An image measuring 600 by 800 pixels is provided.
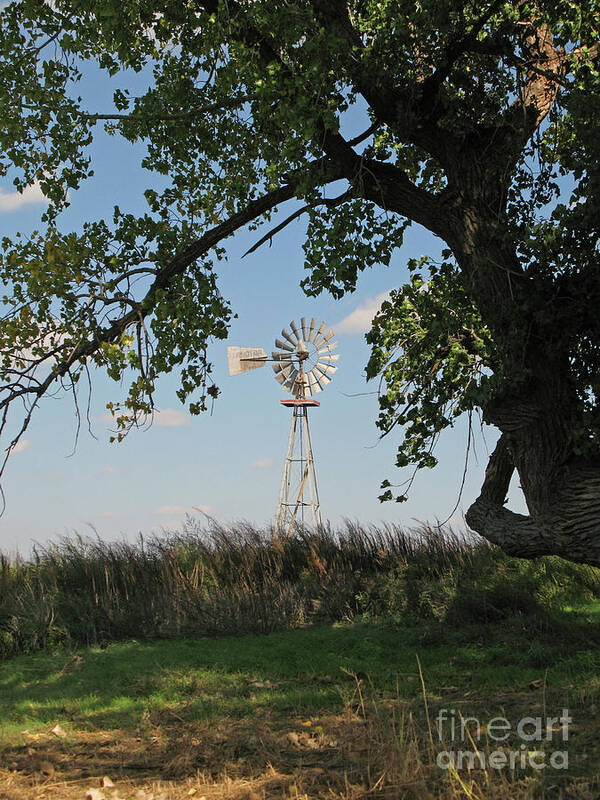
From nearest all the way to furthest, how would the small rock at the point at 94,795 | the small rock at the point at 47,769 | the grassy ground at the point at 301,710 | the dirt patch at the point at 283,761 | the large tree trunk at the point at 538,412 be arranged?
the dirt patch at the point at 283,761 → the small rock at the point at 94,795 → the grassy ground at the point at 301,710 → the small rock at the point at 47,769 → the large tree trunk at the point at 538,412

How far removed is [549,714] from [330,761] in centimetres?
218

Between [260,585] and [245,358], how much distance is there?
1217cm

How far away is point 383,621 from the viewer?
1069 cm

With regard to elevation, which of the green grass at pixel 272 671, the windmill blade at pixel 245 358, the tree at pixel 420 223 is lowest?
the green grass at pixel 272 671

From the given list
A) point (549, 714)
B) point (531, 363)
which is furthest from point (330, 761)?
point (531, 363)

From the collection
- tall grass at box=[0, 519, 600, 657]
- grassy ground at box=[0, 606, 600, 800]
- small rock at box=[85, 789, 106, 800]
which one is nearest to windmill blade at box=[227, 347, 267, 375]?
tall grass at box=[0, 519, 600, 657]

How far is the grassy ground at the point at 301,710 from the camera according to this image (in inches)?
202

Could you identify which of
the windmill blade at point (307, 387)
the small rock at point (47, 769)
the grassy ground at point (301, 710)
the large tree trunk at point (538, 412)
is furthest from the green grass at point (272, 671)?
the windmill blade at point (307, 387)

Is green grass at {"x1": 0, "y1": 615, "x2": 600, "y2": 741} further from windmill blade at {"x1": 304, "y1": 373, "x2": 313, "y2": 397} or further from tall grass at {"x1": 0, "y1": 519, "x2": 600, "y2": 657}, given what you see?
windmill blade at {"x1": 304, "y1": 373, "x2": 313, "y2": 397}

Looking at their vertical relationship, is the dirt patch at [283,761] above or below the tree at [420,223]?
below

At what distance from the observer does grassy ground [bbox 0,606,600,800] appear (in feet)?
16.9

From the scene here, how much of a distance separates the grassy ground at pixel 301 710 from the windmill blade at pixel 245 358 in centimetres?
1411

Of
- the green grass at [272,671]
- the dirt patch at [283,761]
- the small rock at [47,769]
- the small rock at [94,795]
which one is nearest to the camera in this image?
the dirt patch at [283,761]

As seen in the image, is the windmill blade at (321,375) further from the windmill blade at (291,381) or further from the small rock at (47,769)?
the small rock at (47,769)
